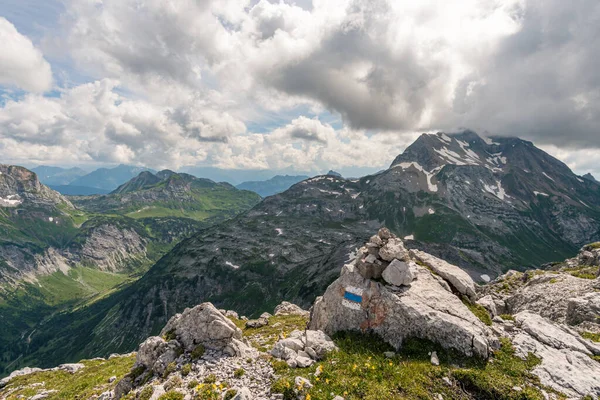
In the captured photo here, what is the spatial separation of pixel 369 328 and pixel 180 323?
52.8 feet

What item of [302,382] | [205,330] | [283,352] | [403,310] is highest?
[403,310]

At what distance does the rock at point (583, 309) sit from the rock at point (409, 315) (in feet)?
34.4

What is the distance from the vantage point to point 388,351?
20.0 metres

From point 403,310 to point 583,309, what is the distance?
1944 centimetres

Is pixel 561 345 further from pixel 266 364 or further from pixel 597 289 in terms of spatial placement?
pixel 266 364

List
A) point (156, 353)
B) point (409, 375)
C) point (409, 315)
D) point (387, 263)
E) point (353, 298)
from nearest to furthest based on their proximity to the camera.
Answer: point (409, 375) → point (409, 315) → point (156, 353) → point (353, 298) → point (387, 263)

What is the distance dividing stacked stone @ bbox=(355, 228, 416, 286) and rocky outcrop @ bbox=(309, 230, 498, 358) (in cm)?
10

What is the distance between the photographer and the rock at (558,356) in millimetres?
16500

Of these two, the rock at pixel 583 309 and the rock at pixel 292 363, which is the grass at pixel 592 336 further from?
the rock at pixel 292 363

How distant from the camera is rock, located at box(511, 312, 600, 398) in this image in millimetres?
16500

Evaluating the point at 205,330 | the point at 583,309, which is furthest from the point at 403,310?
the point at 583,309

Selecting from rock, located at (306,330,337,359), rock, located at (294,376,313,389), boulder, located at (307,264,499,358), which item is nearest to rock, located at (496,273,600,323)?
boulder, located at (307,264,499,358)

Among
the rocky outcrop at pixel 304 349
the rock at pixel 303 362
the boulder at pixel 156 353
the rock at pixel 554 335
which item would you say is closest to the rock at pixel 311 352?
the rocky outcrop at pixel 304 349

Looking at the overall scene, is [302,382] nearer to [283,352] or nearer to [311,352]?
[311,352]
